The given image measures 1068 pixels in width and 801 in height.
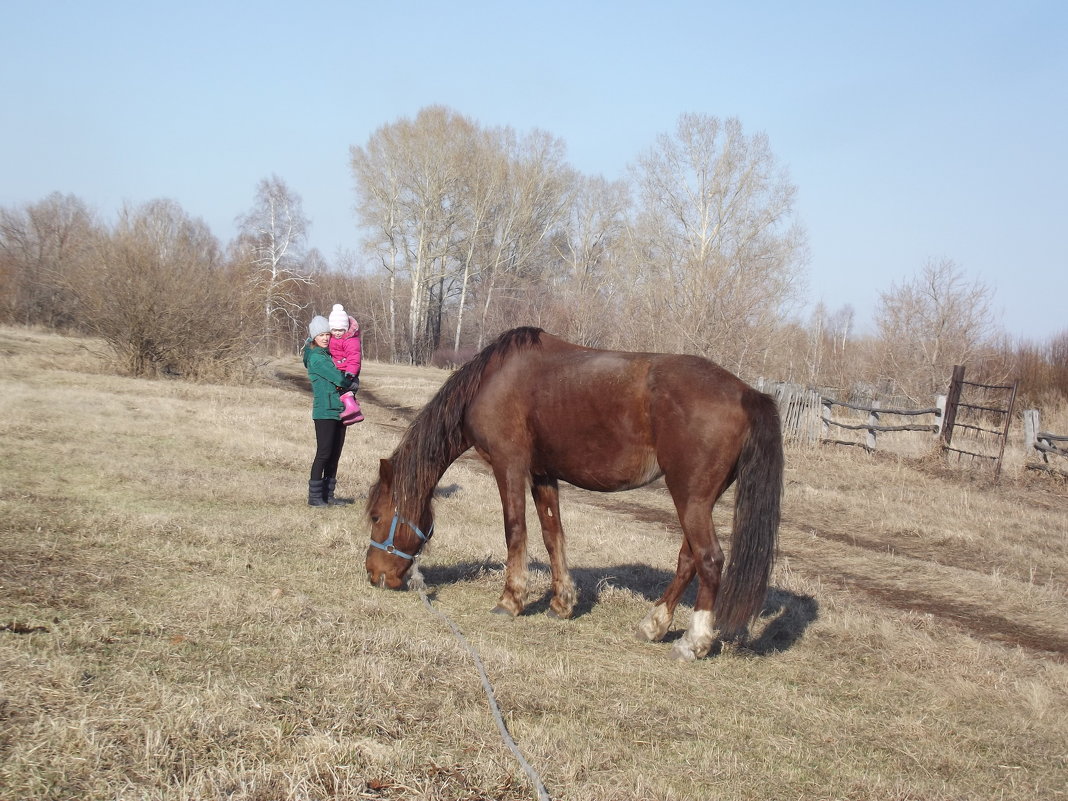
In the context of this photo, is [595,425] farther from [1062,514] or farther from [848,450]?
[848,450]

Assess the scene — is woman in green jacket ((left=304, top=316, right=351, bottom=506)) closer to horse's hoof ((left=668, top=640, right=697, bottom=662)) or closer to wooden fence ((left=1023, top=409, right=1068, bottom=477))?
horse's hoof ((left=668, top=640, right=697, bottom=662))

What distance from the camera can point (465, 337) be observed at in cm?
5328

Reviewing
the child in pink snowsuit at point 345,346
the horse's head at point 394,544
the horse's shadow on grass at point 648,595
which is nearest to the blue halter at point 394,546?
the horse's head at point 394,544

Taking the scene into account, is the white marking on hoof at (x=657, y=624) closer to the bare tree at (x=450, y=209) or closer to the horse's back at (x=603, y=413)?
the horse's back at (x=603, y=413)

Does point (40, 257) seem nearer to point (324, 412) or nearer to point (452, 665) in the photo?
point (324, 412)

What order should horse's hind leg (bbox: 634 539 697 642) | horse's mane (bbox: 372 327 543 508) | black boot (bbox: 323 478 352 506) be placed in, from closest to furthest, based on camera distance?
horse's hind leg (bbox: 634 539 697 642) → horse's mane (bbox: 372 327 543 508) → black boot (bbox: 323 478 352 506)

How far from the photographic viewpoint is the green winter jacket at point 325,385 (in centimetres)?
853

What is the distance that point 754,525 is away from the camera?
5027 mm

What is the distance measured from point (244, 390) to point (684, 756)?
18.1 metres

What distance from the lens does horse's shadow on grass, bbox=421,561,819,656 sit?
5777 mm

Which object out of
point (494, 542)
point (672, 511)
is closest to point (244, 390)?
point (672, 511)

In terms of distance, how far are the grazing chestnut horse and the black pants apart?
103 inches

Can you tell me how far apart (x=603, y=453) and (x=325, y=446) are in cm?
404

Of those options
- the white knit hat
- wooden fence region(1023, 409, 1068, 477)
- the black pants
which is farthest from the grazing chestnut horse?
wooden fence region(1023, 409, 1068, 477)
